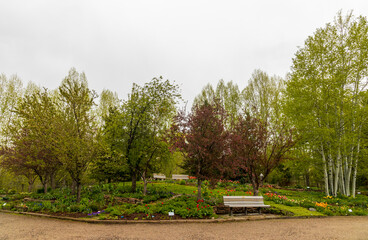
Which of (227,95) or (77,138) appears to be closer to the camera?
(77,138)

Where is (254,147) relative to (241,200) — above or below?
above

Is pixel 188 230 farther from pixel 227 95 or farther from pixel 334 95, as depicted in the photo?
pixel 227 95

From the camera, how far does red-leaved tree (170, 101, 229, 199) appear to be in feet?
30.3

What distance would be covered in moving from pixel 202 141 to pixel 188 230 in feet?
12.6

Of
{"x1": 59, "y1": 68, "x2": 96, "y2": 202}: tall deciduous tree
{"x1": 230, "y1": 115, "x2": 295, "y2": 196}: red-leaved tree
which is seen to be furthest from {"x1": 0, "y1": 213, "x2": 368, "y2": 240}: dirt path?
{"x1": 230, "y1": 115, "x2": 295, "y2": 196}: red-leaved tree

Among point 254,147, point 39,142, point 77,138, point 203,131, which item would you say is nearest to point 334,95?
point 254,147

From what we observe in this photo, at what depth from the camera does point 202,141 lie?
363 inches

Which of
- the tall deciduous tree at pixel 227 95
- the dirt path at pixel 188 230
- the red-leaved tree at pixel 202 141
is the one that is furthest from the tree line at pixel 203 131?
the tall deciduous tree at pixel 227 95

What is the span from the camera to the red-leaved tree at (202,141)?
9242mm

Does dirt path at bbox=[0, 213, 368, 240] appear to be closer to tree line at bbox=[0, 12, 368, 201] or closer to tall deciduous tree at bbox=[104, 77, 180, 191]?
tree line at bbox=[0, 12, 368, 201]

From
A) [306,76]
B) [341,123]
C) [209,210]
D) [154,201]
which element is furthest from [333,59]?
[154,201]

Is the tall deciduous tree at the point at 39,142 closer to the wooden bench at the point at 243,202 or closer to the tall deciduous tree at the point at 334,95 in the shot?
the wooden bench at the point at 243,202

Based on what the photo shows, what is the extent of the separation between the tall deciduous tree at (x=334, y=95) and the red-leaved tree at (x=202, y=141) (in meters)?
8.13

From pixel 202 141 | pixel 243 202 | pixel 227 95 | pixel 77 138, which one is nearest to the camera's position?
pixel 243 202
